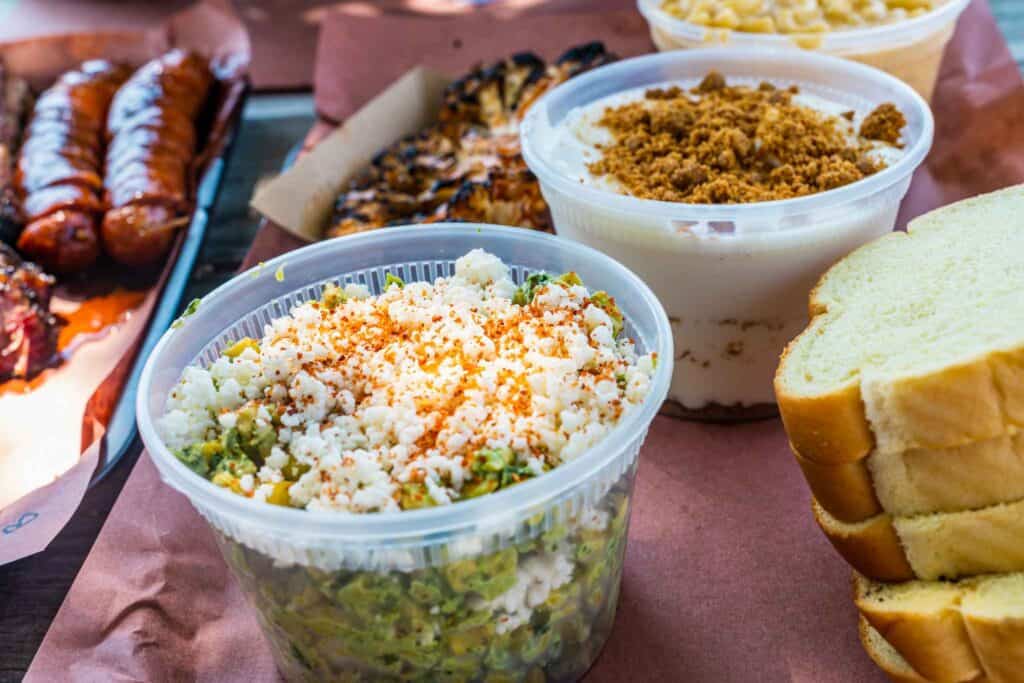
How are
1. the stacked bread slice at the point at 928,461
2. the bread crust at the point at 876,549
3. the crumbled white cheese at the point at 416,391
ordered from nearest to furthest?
1. the crumbled white cheese at the point at 416,391
2. the stacked bread slice at the point at 928,461
3. the bread crust at the point at 876,549

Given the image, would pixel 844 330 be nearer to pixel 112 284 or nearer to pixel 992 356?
pixel 992 356

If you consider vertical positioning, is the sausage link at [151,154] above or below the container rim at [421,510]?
below

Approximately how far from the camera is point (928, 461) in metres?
1.77

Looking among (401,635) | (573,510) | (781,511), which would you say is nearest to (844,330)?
(781,511)

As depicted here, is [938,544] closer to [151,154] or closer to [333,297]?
[333,297]

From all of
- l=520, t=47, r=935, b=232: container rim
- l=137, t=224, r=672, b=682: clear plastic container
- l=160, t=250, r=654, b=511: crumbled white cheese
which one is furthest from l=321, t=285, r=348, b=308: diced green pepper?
l=520, t=47, r=935, b=232: container rim

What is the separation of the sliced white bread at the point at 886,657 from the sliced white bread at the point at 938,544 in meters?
0.11

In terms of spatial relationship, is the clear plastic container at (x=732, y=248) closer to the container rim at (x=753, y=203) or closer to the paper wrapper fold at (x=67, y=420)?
the container rim at (x=753, y=203)

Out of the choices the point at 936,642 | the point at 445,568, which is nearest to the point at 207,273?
the point at 445,568

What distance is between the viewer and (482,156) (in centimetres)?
327

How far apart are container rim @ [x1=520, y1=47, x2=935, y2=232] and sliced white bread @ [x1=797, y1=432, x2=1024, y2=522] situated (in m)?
0.61

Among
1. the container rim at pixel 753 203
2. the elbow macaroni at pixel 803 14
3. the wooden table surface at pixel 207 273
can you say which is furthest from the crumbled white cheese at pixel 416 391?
the elbow macaroni at pixel 803 14

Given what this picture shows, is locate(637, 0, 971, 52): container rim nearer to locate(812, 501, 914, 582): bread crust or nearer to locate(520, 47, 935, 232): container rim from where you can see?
locate(520, 47, 935, 232): container rim

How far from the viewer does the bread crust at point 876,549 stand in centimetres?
184
